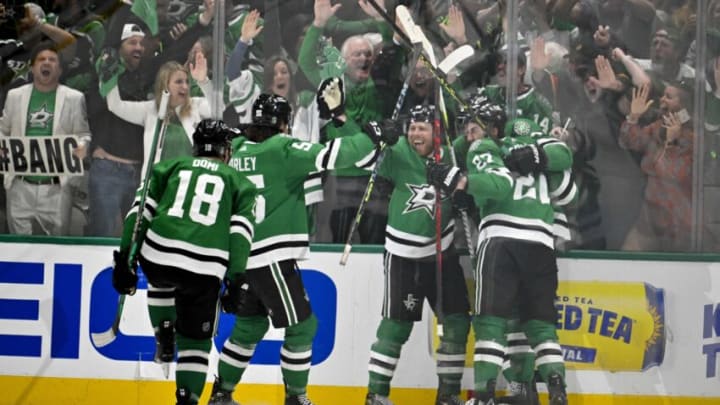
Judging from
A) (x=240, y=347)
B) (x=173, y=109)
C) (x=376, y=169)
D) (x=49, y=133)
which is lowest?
(x=240, y=347)

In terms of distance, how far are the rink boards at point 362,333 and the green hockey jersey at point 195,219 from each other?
1.68 feet

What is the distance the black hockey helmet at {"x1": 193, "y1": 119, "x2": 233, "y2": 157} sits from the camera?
4949mm

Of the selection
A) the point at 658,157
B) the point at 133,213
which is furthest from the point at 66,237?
the point at 658,157

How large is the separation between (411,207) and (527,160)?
51 centimetres

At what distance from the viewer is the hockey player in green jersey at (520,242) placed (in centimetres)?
527

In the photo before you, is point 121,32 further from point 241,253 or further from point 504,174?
point 504,174

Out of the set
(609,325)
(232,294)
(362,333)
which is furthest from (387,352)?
(609,325)

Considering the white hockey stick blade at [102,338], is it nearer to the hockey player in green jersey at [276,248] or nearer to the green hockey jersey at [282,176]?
the hockey player in green jersey at [276,248]

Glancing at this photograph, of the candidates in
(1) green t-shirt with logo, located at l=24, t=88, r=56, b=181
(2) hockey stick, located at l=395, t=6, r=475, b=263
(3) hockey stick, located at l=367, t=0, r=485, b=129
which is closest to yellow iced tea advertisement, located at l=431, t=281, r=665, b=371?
(2) hockey stick, located at l=395, t=6, r=475, b=263

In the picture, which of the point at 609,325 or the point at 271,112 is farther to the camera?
the point at 609,325

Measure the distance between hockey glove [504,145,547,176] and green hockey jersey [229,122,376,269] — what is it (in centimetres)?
60

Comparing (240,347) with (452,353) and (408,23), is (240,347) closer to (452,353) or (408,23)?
(452,353)

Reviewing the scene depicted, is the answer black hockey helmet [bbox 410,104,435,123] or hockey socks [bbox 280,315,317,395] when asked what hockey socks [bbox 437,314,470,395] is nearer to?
hockey socks [bbox 280,315,317,395]

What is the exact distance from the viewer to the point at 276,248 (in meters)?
5.21
